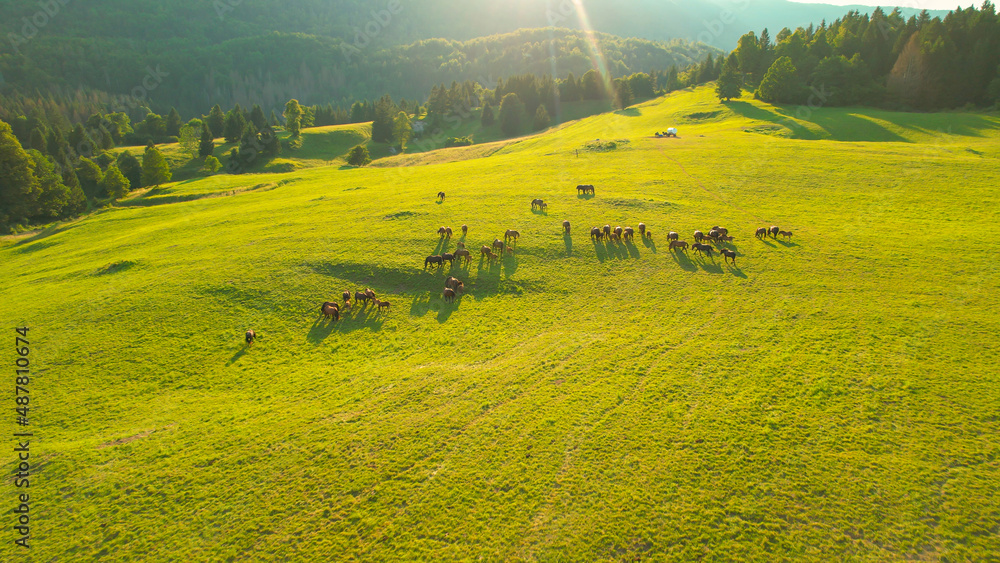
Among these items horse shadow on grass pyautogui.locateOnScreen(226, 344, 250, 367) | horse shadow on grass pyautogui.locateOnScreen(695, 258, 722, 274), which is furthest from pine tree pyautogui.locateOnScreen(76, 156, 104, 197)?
horse shadow on grass pyautogui.locateOnScreen(695, 258, 722, 274)

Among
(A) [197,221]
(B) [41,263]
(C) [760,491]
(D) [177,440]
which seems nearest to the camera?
(C) [760,491]

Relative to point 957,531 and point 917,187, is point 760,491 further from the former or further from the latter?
point 917,187

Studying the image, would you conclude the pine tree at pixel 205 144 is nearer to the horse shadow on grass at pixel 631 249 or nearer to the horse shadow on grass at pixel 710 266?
the horse shadow on grass at pixel 631 249

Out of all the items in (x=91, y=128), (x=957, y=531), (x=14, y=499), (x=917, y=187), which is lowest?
(x=14, y=499)

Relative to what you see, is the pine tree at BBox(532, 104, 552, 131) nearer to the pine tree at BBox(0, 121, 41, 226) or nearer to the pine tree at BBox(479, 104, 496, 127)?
the pine tree at BBox(479, 104, 496, 127)

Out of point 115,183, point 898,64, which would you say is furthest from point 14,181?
point 898,64

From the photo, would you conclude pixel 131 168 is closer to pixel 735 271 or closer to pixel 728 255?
pixel 728 255

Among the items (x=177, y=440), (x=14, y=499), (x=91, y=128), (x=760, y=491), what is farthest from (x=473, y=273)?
(x=91, y=128)
